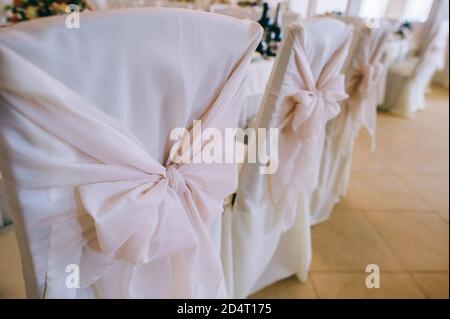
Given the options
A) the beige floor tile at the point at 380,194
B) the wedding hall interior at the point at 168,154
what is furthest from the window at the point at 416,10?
the wedding hall interior at the point at 168,154

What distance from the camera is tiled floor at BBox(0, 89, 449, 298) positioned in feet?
4.22

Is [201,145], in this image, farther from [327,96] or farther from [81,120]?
[327,96]

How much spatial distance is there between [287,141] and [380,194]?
1.27 metres

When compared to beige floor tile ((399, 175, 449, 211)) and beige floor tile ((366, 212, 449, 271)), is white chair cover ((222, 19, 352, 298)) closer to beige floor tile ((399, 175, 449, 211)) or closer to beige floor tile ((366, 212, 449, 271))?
beige floor tile ((366, 212, 449, 271))

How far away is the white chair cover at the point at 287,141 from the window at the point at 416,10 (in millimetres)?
4585

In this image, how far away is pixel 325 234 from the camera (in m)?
1.61

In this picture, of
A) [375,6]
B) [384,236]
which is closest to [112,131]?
[384,236]


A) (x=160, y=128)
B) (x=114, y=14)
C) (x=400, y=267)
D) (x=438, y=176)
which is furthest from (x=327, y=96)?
(x=438, y=176)

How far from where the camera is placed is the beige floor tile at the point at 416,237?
1.48 meters

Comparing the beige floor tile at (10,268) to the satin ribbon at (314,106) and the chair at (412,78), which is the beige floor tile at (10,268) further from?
the chair at (412,78)

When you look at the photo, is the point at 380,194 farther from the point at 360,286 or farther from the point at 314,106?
the point at 314,106

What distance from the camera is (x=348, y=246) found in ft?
5.04

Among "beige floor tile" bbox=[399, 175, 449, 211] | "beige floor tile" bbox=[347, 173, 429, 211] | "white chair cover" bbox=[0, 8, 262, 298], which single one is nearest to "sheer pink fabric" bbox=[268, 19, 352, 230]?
"white chair cover" bbox=[0, 8, 262, 298]

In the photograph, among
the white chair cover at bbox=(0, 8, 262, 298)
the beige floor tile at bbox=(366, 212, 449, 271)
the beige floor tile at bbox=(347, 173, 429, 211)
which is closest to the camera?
the white chair cover at bbox=(0, 8, 262, 298)
